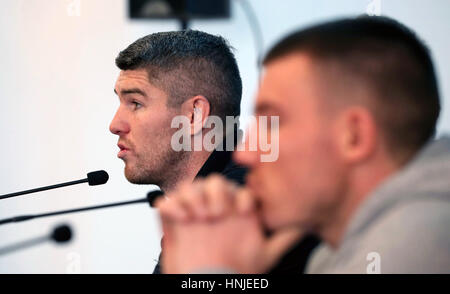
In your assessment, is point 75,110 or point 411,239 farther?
point 75,110

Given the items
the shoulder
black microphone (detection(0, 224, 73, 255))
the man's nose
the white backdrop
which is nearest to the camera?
the shoulder

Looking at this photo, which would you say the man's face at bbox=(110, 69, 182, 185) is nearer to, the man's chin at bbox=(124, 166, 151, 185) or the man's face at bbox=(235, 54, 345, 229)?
the man's chin at bbox=(124, 166, 151, 185)

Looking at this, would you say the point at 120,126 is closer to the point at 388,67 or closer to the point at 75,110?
the point at 75,110

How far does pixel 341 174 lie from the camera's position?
63 centimetres

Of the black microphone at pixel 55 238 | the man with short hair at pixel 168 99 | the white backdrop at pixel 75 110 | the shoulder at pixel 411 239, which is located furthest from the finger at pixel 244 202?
the white backdrop at pixel 75 110

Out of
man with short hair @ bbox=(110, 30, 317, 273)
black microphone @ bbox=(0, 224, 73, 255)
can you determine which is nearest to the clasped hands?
black microphone @ bbox=(0, 224, 73, 255)

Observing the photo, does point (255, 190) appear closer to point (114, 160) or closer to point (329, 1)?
point (114, 160)

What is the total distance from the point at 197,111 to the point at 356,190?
834mm

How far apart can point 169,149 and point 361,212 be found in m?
0.85

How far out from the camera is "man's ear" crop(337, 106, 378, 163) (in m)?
0.61

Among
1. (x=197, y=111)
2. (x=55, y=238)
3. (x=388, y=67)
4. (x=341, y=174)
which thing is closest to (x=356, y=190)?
(x=341, y=174)

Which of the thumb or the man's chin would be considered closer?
the thumb

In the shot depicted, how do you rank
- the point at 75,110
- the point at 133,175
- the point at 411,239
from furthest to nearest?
the point at 75,110 → the point at 133,175 → the point at 411,239

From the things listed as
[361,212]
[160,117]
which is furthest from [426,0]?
[361,212]
